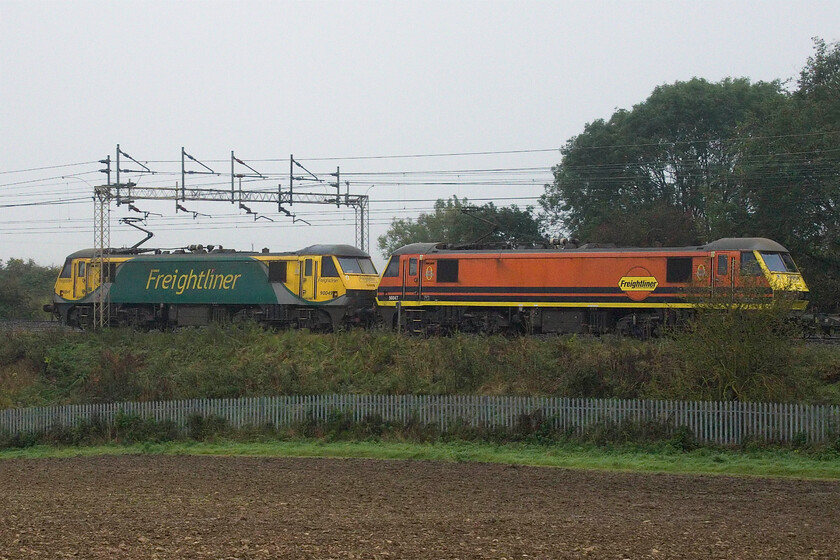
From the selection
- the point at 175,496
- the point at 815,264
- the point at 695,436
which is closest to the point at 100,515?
the point at 175,496

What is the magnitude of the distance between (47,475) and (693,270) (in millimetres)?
21230

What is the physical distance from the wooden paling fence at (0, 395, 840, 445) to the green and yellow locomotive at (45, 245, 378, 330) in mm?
10782

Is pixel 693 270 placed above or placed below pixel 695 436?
above

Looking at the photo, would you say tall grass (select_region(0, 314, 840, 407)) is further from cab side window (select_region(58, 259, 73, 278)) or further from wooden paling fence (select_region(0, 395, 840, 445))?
cab side window (select_region(58, 259, 73, 278))

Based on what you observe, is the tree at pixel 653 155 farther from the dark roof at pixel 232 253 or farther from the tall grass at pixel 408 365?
the tall grass at pixel 408 365

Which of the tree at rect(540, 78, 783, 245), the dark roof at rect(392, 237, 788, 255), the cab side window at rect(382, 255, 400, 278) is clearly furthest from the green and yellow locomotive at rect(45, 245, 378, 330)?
the tree at rect(540, 78, 783, 245)

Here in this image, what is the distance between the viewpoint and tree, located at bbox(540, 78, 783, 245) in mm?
60750

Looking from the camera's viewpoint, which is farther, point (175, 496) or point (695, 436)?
point (695, 436)

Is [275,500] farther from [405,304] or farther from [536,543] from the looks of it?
[405,304]

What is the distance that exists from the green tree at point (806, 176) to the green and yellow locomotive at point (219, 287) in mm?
19010

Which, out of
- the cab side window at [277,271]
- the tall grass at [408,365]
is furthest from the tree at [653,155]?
the tall grass at [408,365]

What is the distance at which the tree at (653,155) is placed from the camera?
60.8 meters

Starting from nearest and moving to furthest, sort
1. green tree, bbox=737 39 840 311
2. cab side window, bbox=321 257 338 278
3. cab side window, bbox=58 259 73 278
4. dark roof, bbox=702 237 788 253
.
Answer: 1. dark roof, bbox=702 237 788 253
2. cab side window, bbox=321 257 338 278
3. green tree, bbox=737 39 840 311
4. cab side window, bbox=58 259 73 278

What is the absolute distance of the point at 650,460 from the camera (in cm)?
2275
